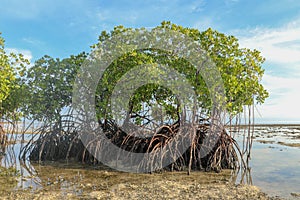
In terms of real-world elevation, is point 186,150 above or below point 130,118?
below

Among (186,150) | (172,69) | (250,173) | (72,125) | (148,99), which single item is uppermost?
(172,69)

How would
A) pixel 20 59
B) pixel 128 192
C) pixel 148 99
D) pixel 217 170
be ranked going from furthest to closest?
1. pixel 20 59
2. pixel 148 99
3. pixel 217 170
4. pixel 128 192

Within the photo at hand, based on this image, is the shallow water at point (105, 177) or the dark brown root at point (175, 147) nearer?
the shallow water at point (105, 177)

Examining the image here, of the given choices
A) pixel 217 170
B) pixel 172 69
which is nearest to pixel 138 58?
pixel 172 69

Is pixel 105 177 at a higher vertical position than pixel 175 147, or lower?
lower

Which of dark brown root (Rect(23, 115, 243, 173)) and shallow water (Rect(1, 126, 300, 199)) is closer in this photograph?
shallow water (Rect(1, 126, 300, 199))

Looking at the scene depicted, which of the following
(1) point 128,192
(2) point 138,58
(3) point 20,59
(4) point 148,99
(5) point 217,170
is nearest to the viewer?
(1) point 128,192

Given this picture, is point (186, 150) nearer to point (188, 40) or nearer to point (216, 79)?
point (216, 79)

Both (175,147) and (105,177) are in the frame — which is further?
(175,147)

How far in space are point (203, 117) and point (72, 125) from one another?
5.38 m

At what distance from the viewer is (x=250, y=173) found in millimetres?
9219

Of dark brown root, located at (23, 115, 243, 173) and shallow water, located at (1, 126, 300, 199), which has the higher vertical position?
dark brown root, located at (23, 115, 243, 173)

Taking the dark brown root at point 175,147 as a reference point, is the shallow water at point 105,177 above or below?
below

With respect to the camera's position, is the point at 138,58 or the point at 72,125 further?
the point at 72,125
